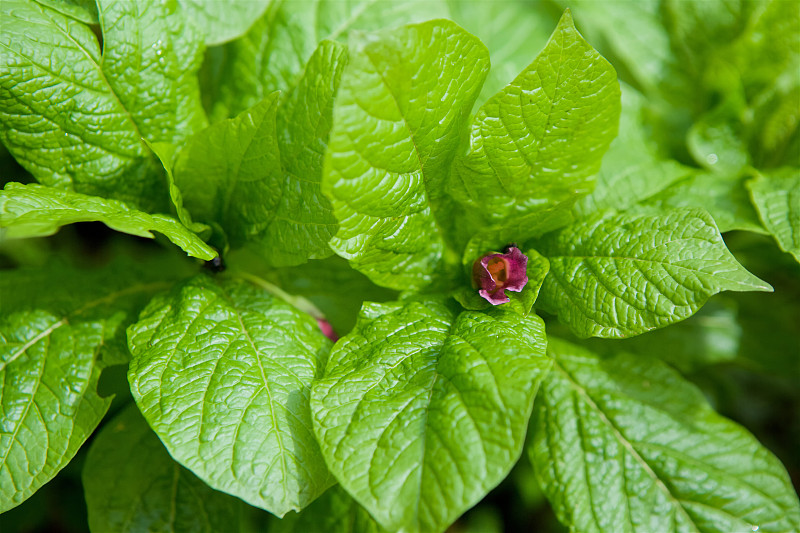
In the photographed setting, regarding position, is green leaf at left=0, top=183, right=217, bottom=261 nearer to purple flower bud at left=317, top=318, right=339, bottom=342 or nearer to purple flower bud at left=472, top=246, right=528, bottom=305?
purple flower bud at left=317, top=318, right=339, bottom=342

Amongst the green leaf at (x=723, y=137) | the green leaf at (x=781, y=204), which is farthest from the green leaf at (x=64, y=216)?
the green leaf at (x=723, y=137)

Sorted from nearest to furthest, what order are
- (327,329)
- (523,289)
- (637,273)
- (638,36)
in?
(637,273), (523,289), (327,329), (638,36)

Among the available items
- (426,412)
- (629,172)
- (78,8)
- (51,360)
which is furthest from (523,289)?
(78,8)

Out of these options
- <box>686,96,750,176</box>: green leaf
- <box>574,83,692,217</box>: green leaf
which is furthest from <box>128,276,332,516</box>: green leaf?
<box>686,96,750,176</box>: green leaf

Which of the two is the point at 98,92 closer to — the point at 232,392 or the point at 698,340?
the point at 232,392

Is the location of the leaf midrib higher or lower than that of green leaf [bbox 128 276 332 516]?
lower

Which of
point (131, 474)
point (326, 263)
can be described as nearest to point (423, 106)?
point (326, 263)

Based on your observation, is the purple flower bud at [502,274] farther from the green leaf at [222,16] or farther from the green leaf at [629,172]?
the green leaf at [222,16]
